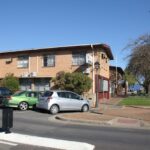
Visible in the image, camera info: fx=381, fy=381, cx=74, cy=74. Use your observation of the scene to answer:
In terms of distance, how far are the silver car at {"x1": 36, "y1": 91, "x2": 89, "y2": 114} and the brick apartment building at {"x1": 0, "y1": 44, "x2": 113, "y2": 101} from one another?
29.4 feet

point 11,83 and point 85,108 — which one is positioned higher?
point 11,83

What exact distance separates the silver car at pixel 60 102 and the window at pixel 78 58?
11221mm

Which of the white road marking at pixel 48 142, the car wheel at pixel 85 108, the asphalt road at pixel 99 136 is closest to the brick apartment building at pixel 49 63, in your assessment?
the car wheel at pixel 85 108

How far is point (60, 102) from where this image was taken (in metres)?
25.1

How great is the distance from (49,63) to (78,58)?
11.3 feet

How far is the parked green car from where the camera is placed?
26.5m

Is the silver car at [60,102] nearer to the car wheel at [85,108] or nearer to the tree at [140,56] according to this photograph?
the car wheel at [85,108]

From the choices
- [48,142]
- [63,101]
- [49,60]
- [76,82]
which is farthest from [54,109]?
[49,60]

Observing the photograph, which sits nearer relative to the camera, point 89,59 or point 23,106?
point 23,106

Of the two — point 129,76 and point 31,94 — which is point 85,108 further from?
point 129,76

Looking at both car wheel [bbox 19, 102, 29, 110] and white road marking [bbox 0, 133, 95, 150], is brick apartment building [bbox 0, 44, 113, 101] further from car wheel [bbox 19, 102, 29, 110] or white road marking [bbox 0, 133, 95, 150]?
white road marking [bbox 0, 133, 95, 150]

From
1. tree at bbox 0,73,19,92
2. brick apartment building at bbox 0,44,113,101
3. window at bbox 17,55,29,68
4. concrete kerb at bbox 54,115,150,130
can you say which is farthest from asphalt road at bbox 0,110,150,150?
window at bbox 17,55,29,68

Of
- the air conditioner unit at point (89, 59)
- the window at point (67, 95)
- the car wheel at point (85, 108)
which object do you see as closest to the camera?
the window at point (67, 95)

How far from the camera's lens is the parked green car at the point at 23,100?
86.9 feet
